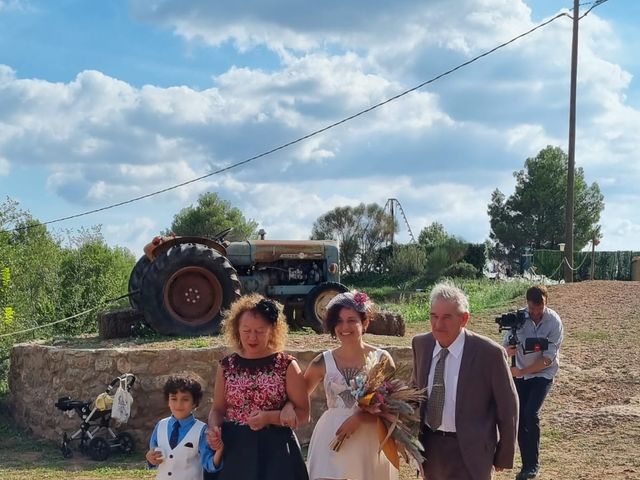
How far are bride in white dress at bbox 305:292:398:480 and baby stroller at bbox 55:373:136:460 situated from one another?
495 centimetres

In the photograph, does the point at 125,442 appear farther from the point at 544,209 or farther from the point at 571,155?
the point at 544,209

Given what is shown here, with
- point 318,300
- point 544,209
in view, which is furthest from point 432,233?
point 318,300

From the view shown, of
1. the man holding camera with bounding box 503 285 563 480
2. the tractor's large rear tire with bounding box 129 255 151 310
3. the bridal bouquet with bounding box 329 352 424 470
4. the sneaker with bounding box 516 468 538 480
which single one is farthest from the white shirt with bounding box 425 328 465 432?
the tractor's large rear tire with bounding box 129 255 151 310

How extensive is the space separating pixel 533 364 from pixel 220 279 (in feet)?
16.1

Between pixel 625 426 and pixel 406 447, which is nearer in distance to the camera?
pixel 406 447

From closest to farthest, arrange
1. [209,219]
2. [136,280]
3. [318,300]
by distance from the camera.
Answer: [318,300]
[136,280]
[209,219]

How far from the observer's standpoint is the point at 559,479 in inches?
276

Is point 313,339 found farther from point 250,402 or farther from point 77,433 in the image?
point 250,402

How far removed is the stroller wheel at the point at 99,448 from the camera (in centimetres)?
865

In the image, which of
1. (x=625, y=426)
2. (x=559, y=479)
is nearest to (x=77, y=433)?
(x=559, y=479)

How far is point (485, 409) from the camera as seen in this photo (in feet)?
13.0

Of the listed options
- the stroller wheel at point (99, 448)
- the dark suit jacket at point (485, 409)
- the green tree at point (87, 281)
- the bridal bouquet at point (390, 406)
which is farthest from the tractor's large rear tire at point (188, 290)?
the dark suit jacket at point (485, 409)

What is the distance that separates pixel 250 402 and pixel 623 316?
1220cm

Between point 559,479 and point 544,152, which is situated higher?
point 544,152
